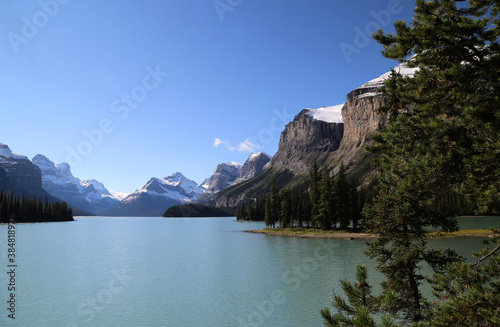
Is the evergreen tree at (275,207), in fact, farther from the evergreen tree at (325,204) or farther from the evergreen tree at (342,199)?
the evergreen tree at (342,199)

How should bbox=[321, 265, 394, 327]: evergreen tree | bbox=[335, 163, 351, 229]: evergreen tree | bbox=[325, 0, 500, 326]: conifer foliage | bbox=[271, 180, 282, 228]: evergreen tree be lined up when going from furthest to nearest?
bbox=[271, 180, 282, 228]: evergreen tree → bbox=[335, 163, 351, 229]: evergreen tree → bbox=[325, 0, 500, 326]: conifer foliage → bbox=[321, 265, 394, 327]: evergreen tree

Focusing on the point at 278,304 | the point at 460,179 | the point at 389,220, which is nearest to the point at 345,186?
the point at 278,304

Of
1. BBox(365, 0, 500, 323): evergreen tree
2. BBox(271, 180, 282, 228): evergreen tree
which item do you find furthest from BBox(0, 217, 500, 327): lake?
BBox(271, 180, 282, 228): evergreen tree

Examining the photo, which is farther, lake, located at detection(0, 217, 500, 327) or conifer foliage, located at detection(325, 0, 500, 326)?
lake, located at detection(0, 217, 500, 327)

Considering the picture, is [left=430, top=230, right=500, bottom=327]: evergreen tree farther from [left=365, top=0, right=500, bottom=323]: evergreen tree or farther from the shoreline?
the shoreline

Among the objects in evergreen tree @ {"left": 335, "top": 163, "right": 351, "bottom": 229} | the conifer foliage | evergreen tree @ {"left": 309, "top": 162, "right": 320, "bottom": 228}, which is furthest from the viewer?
evergreen tree @ {"left": 309, "top": 162, "right": 320, "bottom": 228}

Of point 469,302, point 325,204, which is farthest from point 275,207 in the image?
point 469,302

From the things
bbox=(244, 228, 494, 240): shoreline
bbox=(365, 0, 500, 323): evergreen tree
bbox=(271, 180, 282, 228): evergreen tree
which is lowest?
bbox=(244, 228, 494, 240): shoreline

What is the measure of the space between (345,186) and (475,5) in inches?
3499

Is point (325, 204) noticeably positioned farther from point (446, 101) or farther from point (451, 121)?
point (451, 121)

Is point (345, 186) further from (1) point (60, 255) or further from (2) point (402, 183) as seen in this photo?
(2) point (402, 183)

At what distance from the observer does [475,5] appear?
9.60 meters

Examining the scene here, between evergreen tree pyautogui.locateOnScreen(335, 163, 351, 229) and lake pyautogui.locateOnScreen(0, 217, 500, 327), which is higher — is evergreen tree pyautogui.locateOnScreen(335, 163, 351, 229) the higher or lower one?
the higher one

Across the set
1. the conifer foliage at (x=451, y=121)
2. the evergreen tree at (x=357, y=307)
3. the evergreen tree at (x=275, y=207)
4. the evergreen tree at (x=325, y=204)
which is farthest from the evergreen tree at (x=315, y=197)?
the conifer foliage at (x=451, y=121)
